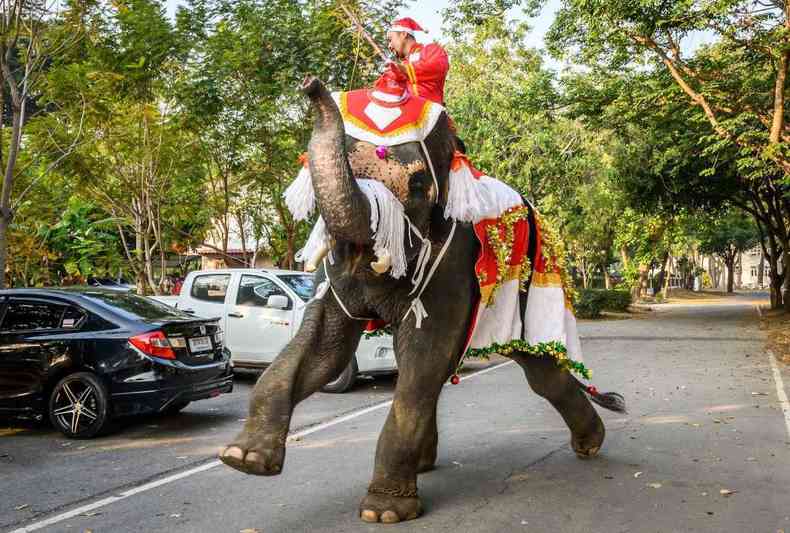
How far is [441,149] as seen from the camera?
4.58 meters

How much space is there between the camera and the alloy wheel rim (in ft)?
24.8

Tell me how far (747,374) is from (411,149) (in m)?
9.78

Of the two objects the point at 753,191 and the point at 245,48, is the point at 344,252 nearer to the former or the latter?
the point at 245,48

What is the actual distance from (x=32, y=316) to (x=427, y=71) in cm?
541

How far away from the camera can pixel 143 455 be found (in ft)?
22.5

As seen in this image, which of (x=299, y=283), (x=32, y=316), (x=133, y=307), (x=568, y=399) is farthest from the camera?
(x=299, y=283)

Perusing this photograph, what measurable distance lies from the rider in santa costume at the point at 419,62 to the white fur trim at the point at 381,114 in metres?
0.43

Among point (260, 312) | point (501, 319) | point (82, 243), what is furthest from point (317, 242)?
point (82, 243)

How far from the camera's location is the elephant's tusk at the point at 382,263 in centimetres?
401

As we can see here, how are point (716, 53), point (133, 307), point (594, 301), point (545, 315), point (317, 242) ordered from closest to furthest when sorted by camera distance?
point (317, 242) < point (545, 315) < point (133, 307) < point (716, 53) < point (594, 301)

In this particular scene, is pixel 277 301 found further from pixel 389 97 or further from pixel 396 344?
pixel 389 97

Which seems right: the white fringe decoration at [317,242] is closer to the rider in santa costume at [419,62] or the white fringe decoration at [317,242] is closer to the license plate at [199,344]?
the rider in santa costume at [419,62]

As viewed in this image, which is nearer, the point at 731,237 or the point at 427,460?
the point at 427,460

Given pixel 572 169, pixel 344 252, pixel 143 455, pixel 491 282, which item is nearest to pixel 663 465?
pixel 491 282
